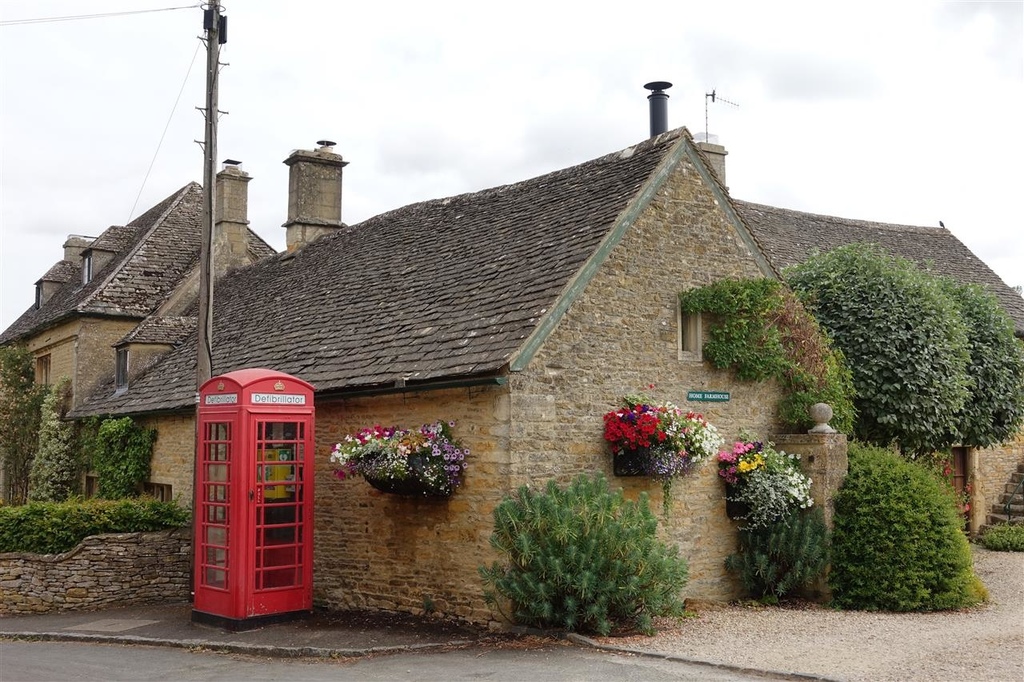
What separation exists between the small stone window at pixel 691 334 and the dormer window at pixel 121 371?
13.4m

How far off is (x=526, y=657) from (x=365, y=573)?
3.88m

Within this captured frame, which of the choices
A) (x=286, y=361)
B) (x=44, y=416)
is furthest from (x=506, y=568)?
(x=44, y=416)

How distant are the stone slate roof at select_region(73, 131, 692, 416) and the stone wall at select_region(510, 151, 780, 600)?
46 cm

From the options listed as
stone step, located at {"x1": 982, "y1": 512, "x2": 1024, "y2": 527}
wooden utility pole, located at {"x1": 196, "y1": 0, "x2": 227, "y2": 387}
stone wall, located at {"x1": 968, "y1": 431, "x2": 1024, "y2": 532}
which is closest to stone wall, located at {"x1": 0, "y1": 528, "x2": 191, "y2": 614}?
wooden utility pole, located at {"x1": 196, "y1": 0, "x2": 227, "y2": 387}

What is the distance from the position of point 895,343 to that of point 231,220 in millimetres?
16824

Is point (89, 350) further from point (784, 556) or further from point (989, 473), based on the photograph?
point (989, 473)

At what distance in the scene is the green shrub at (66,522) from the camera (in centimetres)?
1489

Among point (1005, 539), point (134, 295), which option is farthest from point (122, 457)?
point (1005, 539)

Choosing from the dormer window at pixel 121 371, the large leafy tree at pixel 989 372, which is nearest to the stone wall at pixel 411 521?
the dormer window at pixel 121 371

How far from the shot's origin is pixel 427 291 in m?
15.1

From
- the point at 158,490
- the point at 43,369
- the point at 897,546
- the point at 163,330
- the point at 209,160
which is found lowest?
the point at 897,546

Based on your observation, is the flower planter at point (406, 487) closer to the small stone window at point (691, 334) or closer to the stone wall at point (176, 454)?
the small stone window at point (691, 334)

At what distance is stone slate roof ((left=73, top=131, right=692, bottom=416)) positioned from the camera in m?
12.6

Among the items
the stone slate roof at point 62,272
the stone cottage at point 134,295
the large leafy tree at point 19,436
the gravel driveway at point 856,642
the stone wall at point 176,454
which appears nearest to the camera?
the gravel driveway at point 856,642
